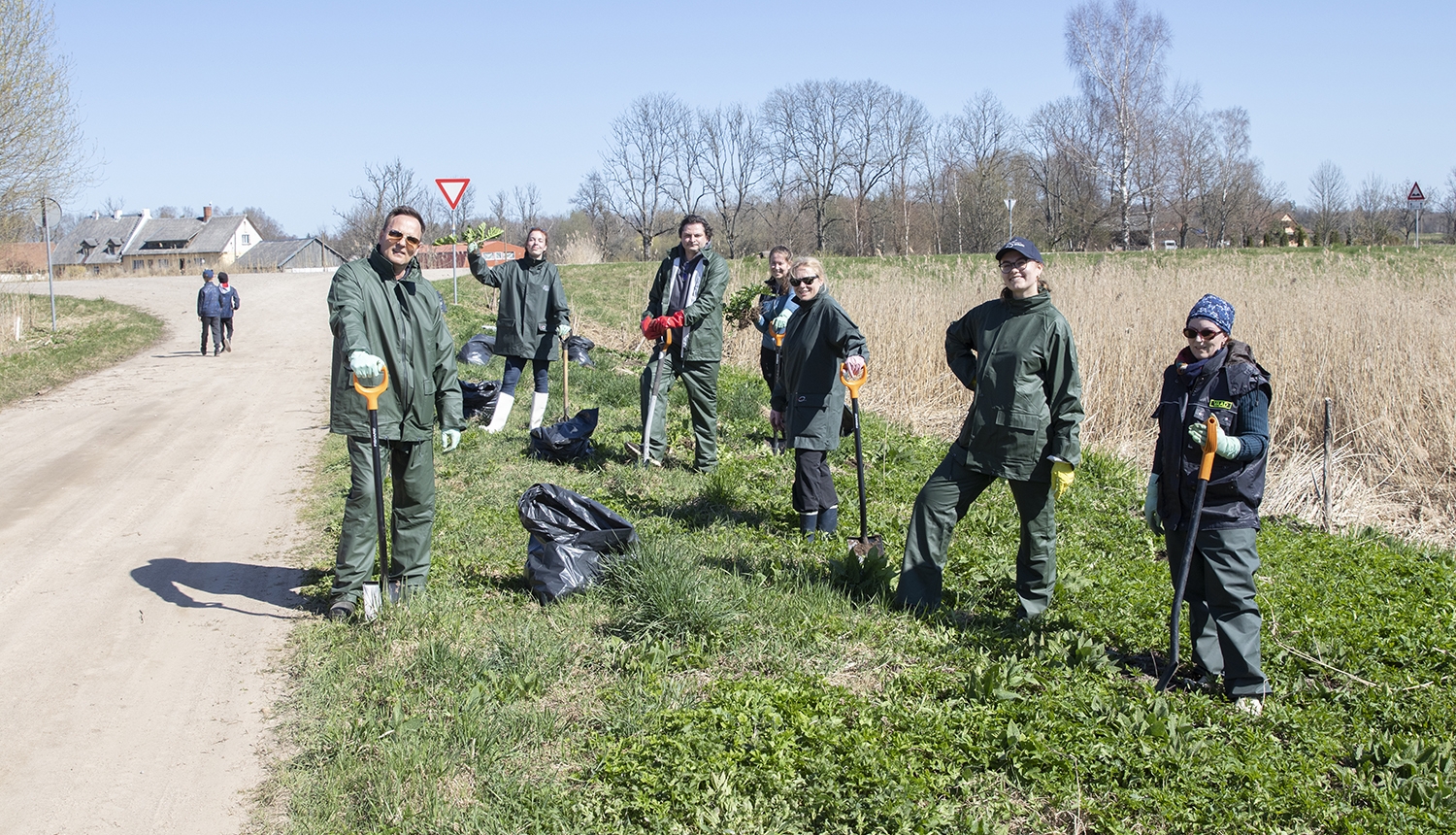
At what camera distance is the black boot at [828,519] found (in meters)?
6.21

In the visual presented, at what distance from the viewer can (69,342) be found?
19.0m

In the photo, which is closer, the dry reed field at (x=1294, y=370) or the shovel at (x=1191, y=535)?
the shovel at (x=1191, y=535)

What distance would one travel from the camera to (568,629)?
468 centimetres

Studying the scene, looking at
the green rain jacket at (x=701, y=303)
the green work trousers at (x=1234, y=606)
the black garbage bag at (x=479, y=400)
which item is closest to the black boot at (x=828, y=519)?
the green rain jacket at (x=701, y=303)

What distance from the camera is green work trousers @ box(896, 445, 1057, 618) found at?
4812 millimetres

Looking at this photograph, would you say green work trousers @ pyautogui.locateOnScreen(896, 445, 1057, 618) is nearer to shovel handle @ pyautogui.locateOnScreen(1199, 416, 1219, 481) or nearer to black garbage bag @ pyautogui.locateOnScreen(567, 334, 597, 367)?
shovel handle @ pyautogui.locateOnScreen(1199, 416, 1219, 481)

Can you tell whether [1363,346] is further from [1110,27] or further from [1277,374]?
[1110,27]

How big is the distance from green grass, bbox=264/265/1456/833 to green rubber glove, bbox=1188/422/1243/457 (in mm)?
988

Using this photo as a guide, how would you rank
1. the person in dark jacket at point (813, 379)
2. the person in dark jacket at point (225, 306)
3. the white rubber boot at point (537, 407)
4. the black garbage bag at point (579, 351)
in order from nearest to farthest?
the person in dark jacket at point (813, 379), the white rubber boot at point (537, 407), the black garbage bag at point (579, 351), the person in dark jacket at point (225, 306)

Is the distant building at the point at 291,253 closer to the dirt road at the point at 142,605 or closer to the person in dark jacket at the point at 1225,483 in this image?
the dirt road at the point at 142,605

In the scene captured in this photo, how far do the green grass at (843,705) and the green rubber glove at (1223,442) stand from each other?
988 millimetres

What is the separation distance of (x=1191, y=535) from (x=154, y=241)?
9824 cm

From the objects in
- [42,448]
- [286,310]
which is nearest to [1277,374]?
[42,448]

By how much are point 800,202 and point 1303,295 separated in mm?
50862
